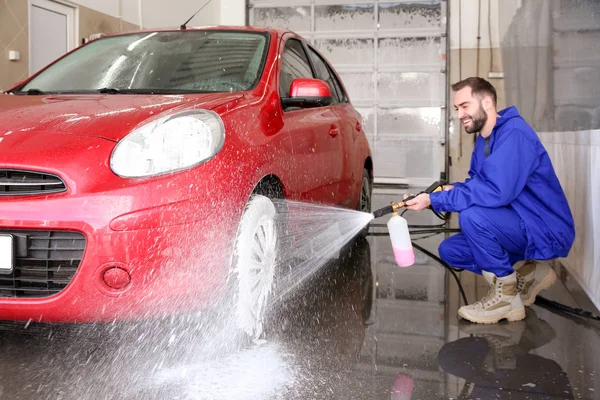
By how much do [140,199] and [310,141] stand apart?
129cm

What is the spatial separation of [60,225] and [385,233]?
3961 mm

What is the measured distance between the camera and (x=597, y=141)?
3137 mm

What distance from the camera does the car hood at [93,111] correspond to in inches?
91.9

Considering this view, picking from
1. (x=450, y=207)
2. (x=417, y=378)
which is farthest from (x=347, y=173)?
(x=417, y=378)

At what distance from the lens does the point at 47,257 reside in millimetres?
2189

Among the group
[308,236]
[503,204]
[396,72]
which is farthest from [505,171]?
[396,72]

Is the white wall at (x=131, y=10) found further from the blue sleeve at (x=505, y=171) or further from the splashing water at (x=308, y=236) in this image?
the blue sleeve at (x=505, y=171)

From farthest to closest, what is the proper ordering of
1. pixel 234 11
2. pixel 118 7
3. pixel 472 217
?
pixel 234 11, pixel 118 7, pixel 472 217

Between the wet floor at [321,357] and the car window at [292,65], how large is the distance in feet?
3.61

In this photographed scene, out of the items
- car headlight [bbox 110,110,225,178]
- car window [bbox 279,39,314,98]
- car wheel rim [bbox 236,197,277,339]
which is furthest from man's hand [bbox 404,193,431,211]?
car headlight [bbox 110,110,225,178]

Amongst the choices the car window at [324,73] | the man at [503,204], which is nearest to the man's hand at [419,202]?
the man at [503,204]

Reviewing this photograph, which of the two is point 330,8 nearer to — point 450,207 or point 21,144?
point 450,207

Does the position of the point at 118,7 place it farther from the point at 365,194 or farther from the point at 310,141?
the point at 310,141

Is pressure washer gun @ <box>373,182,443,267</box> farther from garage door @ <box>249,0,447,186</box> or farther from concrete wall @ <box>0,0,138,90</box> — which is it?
garage door @ <box>249,0,447,186</box>
